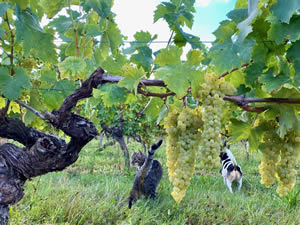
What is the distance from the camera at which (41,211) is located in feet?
14.6

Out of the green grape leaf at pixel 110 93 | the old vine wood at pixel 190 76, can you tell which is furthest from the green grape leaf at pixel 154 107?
the green grape leaf at pixel 110 93

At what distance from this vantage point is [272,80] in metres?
1.24

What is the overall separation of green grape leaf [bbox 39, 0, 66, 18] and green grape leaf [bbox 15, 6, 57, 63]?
100mm

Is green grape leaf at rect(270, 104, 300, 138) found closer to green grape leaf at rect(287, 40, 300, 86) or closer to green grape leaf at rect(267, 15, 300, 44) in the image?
green grape leaf at rect(287, 40, 300, 86)

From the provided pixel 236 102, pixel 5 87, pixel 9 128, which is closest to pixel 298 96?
pixel 236 102

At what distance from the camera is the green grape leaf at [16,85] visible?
1673mm

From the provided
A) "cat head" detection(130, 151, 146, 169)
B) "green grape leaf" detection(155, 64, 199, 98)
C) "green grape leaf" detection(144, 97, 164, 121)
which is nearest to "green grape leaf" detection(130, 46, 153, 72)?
"green grape leaf" detection(155, 64, 199, 98)

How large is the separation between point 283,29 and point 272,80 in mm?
234

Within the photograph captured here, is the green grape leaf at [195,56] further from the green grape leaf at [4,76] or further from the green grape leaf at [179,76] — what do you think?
the green grape leaf at [4,76]

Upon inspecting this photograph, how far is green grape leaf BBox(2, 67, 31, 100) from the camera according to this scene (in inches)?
65.9

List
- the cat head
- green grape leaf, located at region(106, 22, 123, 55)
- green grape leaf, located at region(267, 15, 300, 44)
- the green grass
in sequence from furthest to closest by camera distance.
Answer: the cat head, the green grass, green grape leaf, located at region(106, 22, 123, 55), green grape leaf, located at region(267, 15, 300, 44)

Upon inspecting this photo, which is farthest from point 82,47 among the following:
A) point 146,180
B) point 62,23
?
point 146,180

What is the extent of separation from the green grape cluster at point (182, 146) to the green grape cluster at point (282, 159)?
0.42m

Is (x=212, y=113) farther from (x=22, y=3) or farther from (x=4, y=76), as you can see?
(x=4, y=76)
